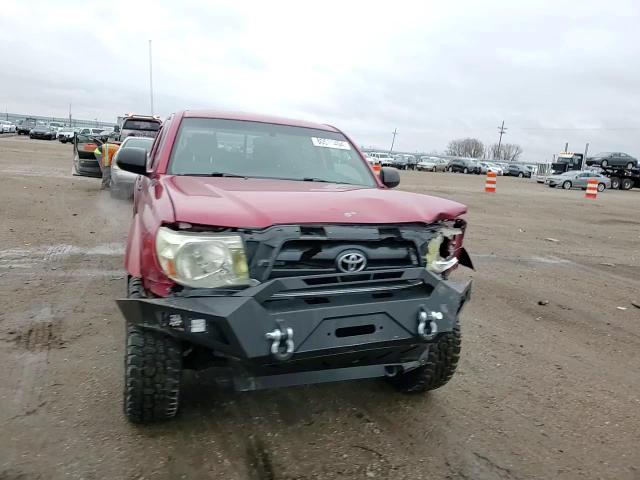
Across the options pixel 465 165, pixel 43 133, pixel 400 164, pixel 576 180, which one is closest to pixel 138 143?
pixel 576 180

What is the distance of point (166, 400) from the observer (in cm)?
276

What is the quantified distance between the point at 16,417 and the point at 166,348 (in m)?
1.06

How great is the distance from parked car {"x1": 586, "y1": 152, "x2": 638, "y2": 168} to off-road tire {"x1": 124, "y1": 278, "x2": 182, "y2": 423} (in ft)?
146

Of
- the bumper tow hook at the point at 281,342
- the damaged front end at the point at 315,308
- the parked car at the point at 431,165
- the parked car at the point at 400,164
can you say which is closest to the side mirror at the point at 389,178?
the damaged front end at the point at 315,308

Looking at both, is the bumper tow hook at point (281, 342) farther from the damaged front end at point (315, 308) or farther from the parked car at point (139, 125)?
the parked car at point (139, 125)

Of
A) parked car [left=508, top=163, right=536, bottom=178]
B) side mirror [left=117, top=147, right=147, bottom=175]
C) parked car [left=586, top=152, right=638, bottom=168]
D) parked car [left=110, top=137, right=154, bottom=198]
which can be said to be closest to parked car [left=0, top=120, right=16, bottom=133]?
parked car [left=508, top=163, right=536, bottom=178]

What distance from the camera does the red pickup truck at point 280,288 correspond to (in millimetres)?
2420

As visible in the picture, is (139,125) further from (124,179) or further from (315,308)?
(315,308)

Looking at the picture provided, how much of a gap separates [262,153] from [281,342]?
2036mm

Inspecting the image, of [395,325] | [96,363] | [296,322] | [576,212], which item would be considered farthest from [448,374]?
[576,212]

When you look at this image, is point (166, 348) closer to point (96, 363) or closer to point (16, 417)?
point (16, 417)

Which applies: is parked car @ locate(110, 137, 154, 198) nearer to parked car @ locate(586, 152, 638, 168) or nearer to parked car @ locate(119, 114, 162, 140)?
parked car @ locate(119, 114, 162, 140)

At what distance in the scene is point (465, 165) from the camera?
57125mm

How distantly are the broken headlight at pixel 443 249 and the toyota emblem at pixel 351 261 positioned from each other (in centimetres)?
47
